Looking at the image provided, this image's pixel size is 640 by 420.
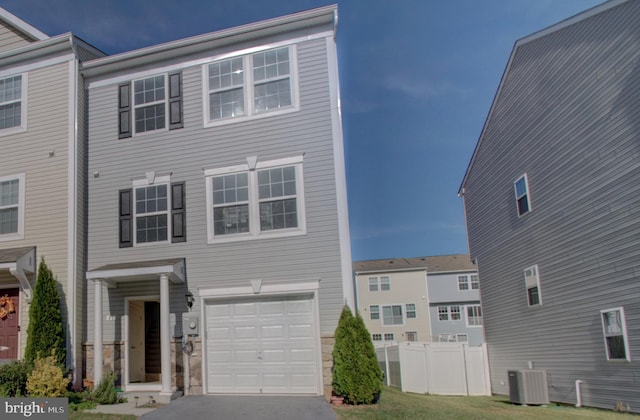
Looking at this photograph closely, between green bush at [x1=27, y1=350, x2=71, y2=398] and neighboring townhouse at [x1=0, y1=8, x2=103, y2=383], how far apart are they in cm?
132

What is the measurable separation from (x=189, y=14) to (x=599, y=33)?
32.7 ft

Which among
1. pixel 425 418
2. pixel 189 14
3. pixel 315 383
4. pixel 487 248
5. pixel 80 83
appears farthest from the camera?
pixel 487 248

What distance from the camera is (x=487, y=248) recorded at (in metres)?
20.1

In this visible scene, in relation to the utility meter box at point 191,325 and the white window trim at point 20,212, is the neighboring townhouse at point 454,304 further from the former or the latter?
the white window trim at point 20,212

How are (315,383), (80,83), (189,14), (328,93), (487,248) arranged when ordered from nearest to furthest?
(315,383) → (328,93) → (80,83) → (189,14) → (487,248)

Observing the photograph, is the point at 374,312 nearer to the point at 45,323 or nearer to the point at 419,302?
the point at 419,302

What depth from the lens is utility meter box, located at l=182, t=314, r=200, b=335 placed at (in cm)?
1127

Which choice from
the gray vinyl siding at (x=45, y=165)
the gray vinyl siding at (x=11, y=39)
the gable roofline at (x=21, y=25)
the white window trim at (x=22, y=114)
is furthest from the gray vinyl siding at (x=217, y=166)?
the gray vinyl siding at (x=11, y=39)

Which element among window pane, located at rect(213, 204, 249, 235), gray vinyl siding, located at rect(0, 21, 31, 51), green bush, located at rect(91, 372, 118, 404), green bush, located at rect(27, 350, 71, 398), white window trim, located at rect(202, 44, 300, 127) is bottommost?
green bush, located at rect(91, 372, 118, 404)

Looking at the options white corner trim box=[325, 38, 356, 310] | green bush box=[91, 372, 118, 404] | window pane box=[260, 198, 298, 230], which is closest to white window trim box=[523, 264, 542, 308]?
white corner trim box=[325, 38, 356, 310]

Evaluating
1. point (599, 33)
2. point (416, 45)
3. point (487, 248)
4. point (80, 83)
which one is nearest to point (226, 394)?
point (80, 83)

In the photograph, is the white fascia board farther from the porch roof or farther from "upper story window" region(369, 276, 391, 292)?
"upper story window" region(369, 276, 391, 292)

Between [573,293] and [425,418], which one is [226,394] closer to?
[425,418]

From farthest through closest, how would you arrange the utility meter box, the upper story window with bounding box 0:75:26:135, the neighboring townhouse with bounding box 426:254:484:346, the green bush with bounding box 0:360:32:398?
the neighboring townhouse with bounding box 426:254:484:346, the upper story window with bounding box 0:75:26:135, the utility meter box, the green bush with bounding box 0:360:32:398
